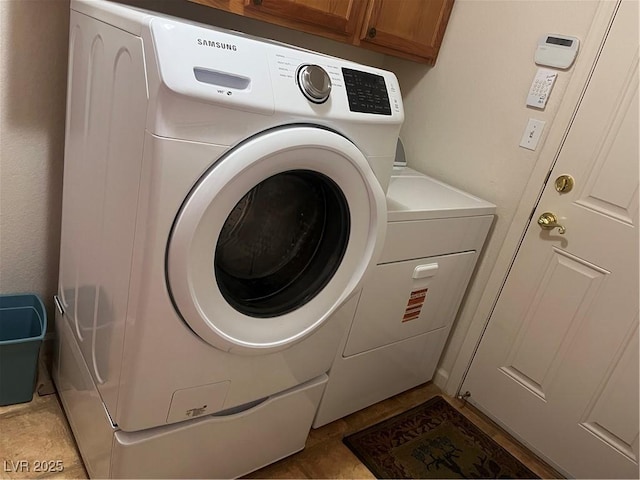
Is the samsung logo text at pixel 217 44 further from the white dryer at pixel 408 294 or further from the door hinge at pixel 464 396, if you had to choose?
the door hinge at pixel 464 396

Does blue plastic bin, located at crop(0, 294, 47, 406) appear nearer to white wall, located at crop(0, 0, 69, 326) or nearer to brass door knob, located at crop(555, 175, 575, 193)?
white wall, located at crop(0, 0, 69, 326)

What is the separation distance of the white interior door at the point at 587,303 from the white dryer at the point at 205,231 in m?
0.80

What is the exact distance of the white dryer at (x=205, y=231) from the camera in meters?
0.85

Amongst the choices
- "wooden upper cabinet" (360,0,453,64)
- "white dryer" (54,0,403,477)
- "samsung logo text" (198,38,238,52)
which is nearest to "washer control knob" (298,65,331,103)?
"white dryer" (54,0,403,477)

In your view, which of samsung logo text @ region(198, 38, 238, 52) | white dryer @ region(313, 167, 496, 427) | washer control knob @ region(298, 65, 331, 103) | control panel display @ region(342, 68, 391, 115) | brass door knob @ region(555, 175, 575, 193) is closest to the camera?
samsung logo text @ region(198, 38, 238, 52)

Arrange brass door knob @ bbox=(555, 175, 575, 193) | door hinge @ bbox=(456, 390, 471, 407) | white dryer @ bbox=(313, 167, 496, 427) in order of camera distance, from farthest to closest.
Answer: door hinge @ bbox=(456, 390, 471, 407)
brass door knob @ bbox=(555, 175, 575, 193)
white dryer @ bbox=(313, 167, 496, 427)

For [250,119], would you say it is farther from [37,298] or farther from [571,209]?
[571,209]

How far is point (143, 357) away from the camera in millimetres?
972

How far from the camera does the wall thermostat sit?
5.14ft

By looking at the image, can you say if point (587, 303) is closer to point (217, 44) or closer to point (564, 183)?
point (564, 183)

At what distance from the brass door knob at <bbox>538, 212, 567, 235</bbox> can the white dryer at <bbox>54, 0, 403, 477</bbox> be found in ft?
2.57

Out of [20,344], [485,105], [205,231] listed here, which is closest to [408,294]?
[485,105]

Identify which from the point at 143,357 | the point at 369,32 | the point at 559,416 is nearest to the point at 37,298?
the point at 143,357

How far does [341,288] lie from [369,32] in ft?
3.06
